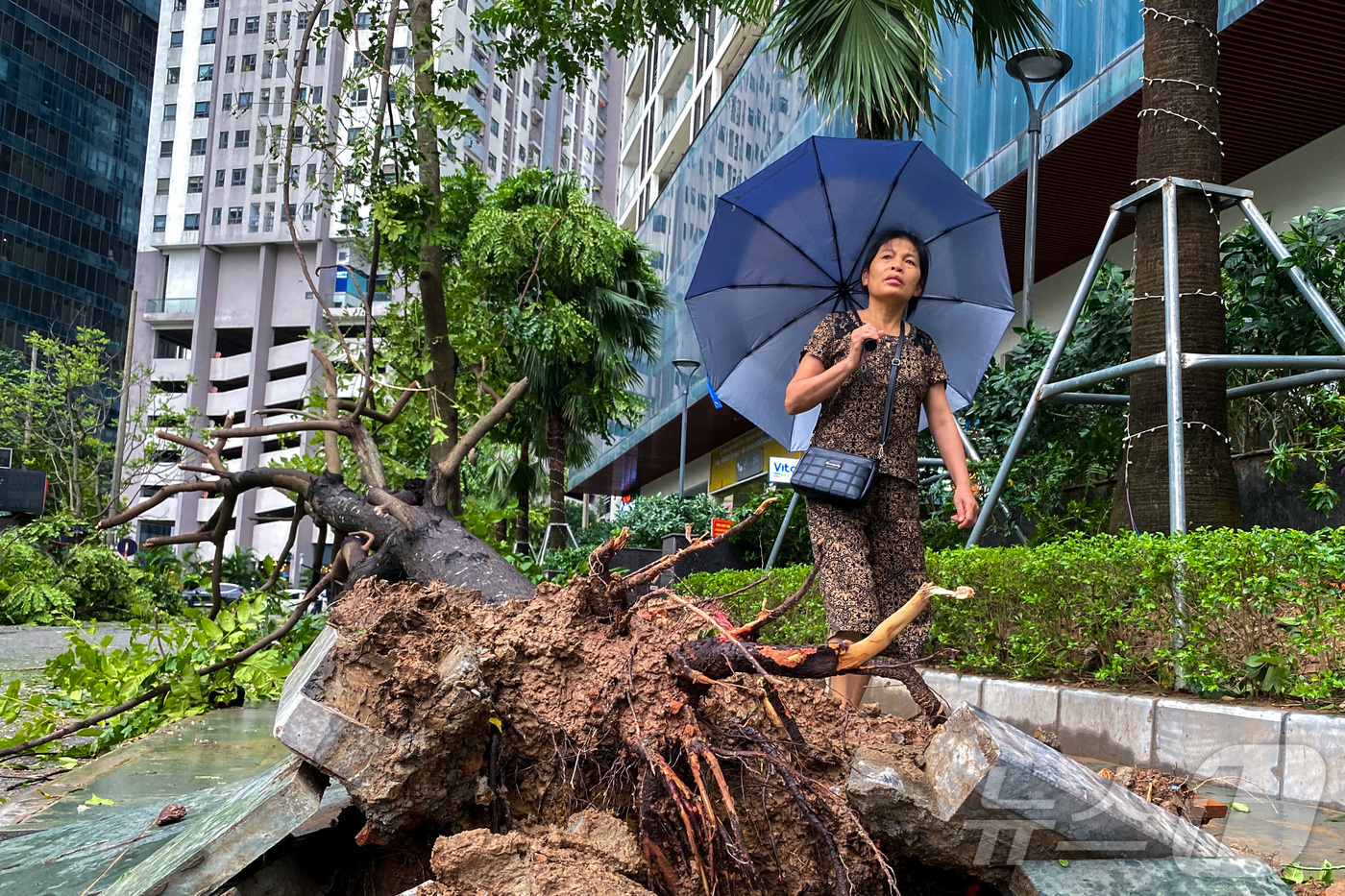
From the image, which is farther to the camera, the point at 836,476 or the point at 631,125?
the point at 631,125

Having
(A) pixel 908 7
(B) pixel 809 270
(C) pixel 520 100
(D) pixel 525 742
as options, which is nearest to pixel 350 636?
(D) pixel 525 742

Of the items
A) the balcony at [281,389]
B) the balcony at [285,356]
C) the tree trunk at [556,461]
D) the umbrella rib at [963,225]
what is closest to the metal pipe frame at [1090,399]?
the umbrella rib at [963,225]

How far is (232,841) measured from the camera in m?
1.97

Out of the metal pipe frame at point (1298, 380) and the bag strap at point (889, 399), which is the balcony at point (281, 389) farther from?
the bag strap at point (889, 399)

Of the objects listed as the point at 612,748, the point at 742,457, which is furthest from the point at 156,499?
the point at 742,457

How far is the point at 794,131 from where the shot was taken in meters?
20.3

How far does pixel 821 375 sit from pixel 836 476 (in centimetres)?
38

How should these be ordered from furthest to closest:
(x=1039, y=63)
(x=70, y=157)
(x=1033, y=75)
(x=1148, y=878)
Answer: (x=70, y=157) → (x=1033, y=75) → (x=1039, y=63) → (x=1148, y=878)

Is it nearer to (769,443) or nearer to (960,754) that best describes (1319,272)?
(960,754)

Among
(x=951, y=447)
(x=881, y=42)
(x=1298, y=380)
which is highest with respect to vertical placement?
(x=881, y=42)

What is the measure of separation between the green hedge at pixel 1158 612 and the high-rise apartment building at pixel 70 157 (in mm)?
65198

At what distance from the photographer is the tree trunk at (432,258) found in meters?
6.89

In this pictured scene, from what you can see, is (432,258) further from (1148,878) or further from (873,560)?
(1148,878)

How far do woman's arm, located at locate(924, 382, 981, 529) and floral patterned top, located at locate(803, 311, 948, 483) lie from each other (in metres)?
0.09
